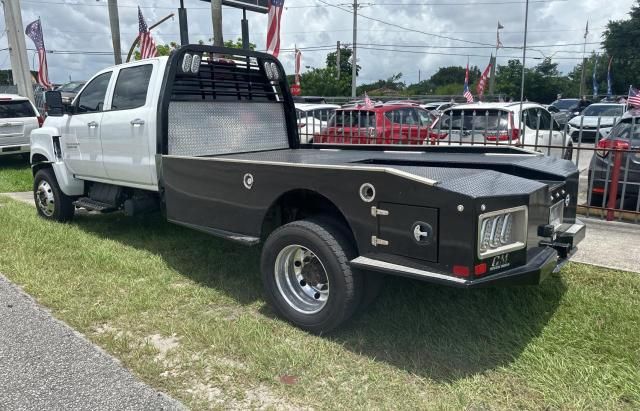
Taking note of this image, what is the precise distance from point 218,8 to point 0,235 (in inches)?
290

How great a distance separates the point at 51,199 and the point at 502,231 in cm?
625

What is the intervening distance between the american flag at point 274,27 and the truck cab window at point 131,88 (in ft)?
16.6

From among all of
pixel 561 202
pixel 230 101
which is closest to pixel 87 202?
pixel 230 101

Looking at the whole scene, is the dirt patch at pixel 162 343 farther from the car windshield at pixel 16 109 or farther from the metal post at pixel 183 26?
the car windshield at pixel 16 109

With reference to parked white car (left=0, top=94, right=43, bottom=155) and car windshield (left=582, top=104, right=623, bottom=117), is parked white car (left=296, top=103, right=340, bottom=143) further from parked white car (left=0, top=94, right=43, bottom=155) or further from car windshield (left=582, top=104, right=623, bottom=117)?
car windshield (left=582, top=104, right=623, bottom=117)

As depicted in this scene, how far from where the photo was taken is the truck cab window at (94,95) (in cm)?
612

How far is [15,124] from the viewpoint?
40.4 feet

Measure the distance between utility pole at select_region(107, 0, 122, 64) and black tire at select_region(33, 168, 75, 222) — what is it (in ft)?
37.9

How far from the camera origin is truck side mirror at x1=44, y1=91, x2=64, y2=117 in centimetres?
625

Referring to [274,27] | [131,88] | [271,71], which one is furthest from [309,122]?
[131,88]

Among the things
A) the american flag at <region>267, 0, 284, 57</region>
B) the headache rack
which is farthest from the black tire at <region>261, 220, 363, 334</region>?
the american flag at <region>267, 0, 284, 57</region>

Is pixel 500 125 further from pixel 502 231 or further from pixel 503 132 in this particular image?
pixel 502 231

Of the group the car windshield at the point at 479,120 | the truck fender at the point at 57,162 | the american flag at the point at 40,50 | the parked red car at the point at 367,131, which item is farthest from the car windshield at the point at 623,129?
the american flag at the point at 40,50

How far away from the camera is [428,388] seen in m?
3.10
